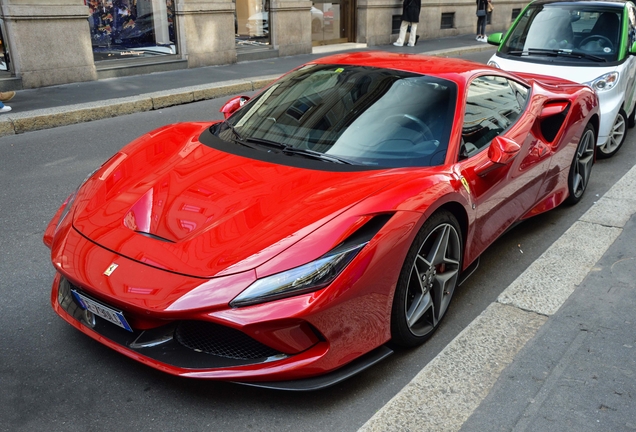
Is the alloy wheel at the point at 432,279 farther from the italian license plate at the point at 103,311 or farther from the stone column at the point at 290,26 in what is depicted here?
the stone column at the point at 290,26

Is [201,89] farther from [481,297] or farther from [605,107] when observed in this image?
[481,297]

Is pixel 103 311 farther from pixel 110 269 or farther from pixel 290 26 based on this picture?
pixel 290 26

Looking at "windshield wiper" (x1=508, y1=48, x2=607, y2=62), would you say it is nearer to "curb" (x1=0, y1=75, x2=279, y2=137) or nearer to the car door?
the car door

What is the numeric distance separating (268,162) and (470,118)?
4.08 ft

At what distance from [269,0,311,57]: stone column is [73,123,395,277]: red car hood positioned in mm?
11249

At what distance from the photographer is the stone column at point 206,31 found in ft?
40.6

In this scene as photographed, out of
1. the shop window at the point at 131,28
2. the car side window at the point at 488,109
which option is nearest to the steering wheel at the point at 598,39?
the car side window at the point at 488,109

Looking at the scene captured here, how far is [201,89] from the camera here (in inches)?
397

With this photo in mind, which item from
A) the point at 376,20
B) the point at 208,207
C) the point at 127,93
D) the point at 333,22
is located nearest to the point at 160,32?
the point at 127,93

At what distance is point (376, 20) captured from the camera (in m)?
16.9

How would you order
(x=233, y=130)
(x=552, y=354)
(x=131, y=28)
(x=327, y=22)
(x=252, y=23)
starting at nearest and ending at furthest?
1. (x=552, y=354)
2. (x=233, y=130)
3. (x=131, y=28)
4. (x=252, y=23)
5. (x=327, y=22)

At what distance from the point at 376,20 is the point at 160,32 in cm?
652

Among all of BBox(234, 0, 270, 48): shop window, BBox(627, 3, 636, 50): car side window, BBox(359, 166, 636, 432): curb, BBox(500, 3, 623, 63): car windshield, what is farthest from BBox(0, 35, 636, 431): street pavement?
BBox(234, 0, 270, 48): shop window

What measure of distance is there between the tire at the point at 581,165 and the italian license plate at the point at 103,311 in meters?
3.74
